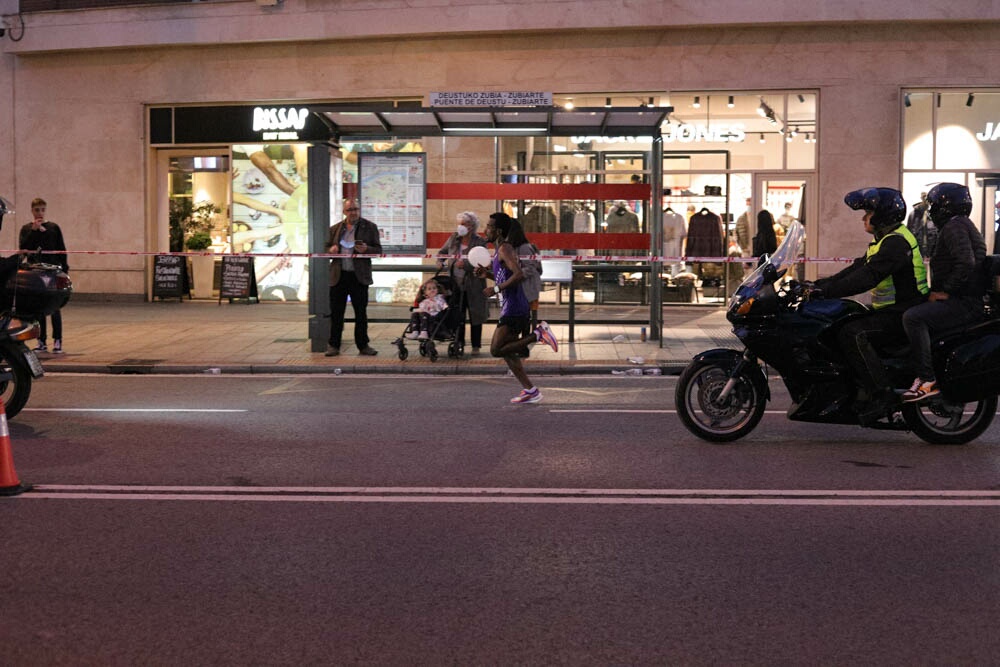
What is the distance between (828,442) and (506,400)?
10.9ft

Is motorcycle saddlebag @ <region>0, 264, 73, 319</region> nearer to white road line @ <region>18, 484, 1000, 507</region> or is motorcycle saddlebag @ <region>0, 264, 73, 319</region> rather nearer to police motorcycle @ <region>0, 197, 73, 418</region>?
police motorcycle @ <region>0, 197, 73, 418</region>

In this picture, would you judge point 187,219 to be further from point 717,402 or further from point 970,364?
point 970,364

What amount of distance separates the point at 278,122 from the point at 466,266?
9.61 metres

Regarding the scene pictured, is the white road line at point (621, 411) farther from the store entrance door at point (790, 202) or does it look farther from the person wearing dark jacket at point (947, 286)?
the store entrance door at point (790, 202)

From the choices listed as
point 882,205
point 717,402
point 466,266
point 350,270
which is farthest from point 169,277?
point 882,205

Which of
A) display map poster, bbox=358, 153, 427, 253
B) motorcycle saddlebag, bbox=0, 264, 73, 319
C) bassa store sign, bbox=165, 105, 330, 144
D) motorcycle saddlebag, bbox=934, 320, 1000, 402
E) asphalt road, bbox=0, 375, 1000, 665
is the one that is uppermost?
bassa store sign, bbox=165, 105, 330, 144

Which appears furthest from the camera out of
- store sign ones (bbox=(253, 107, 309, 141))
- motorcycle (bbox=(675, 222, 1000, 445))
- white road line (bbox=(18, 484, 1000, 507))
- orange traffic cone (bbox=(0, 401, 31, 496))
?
store sign ones (bbox=(253, 107, 309, 141))

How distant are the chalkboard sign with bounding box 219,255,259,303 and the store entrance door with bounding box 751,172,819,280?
9211 mm

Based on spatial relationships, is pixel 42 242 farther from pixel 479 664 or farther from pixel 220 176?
pixel 479 664

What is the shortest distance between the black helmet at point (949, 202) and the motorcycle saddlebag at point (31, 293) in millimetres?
6623

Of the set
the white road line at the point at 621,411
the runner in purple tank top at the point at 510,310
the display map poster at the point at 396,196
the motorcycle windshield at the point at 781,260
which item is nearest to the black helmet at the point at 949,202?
the motorcycle windshield at the point at 781,260

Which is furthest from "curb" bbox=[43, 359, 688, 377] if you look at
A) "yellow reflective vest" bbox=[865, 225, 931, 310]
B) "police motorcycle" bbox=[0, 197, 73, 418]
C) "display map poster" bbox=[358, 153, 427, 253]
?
"yellow reflective vest" bbox=[865, 225, 931, 310]

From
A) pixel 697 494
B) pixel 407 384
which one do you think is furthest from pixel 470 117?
pixel 697 494

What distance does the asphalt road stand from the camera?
4539mm
